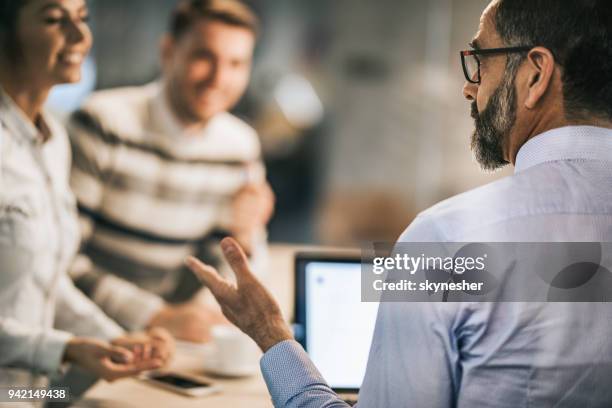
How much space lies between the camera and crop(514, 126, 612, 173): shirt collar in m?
0.80

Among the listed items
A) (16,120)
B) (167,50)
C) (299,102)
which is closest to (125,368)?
(16,120)

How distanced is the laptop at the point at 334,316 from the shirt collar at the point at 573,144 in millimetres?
440

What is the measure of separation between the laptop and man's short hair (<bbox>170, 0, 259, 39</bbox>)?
0.98 m

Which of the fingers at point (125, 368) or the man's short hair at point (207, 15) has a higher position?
the man's short hair at point (207, 15)

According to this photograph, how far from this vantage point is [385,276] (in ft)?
2.67

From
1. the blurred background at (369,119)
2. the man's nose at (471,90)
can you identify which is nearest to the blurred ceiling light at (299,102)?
the blurred background at (369,119)

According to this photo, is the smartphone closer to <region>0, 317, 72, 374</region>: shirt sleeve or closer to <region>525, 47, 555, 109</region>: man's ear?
<region>0, 317, 72, 374</region>: shirt sleeve

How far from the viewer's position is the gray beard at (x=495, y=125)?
2.81 feet

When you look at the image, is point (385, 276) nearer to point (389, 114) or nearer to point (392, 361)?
point (392, 361)

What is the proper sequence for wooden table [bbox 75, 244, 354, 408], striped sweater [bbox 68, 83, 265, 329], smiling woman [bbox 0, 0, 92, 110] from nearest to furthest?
wooden table [bbox 75, 244, 354, 408], smiling woman [bbox 0, 0, 92, 110], striped sweater [bbox 68, 83, 265, 329]

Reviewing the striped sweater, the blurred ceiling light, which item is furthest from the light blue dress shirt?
the blurred ceiling light

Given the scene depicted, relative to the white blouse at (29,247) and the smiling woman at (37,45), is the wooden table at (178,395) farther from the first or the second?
the smiling woman at (37,45)

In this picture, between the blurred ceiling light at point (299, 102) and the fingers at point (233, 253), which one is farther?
the blurred ceiling light at point (299, 102)

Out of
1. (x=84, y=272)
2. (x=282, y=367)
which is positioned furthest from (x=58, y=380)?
(x=282, y=367)
